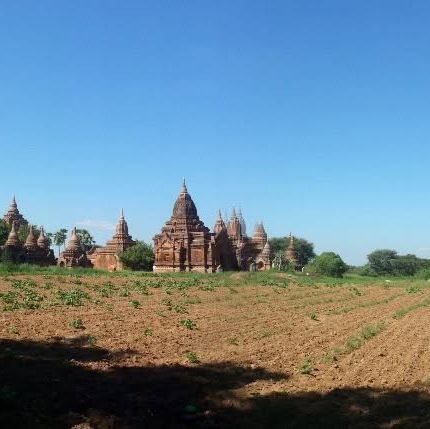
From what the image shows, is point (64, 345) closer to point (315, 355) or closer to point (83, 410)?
point (83, 410)

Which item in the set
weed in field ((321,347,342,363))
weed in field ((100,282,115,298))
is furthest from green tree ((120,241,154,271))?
weed in field ((321,347,342,363))

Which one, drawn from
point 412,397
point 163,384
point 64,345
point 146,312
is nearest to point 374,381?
point 412,397

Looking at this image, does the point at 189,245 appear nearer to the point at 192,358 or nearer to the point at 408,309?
the point at 408,309

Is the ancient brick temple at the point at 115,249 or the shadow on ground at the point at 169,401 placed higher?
the ancient brick temple at the point at 115,249

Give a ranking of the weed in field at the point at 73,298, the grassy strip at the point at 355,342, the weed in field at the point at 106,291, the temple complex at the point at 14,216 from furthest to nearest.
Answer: the temple complex at the point at 14,216
the weed in field at the point at 106,291
the weed in field at the point at 73,298
the grassy strip at the point at 355,342

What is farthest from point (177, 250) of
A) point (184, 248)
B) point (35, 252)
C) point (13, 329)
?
point (13, 329)

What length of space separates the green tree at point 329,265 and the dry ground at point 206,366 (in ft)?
122

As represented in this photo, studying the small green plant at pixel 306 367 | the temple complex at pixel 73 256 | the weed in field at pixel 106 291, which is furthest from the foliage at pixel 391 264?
the small green plant at pixel 306 367

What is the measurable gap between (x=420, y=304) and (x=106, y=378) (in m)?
17.2

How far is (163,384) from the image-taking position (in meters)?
9.02

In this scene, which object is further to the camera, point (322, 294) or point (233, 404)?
point (322, 294)

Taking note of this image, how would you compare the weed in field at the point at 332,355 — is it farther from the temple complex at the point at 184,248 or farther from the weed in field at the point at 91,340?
the temple complex at the point at 184,248

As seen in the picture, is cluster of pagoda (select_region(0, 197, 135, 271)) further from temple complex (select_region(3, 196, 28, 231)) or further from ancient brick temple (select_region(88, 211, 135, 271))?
temple complex (select_region(3, 196, 28, 231))

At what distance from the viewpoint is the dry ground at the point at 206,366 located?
7.66 meters
